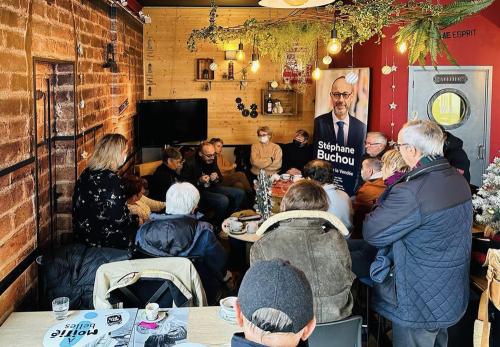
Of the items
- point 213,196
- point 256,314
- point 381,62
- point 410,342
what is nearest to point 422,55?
point 381,62

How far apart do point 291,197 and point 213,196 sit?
14.0 feet

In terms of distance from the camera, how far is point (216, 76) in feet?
29.3

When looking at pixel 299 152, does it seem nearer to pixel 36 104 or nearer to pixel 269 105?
pixel 269 105

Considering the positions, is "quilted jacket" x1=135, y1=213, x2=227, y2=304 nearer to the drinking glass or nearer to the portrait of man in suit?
the drinking glass

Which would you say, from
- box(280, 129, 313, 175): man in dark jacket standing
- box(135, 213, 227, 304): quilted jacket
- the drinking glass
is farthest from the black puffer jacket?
box(280, 129, 313, 175): man in dark jacket standing

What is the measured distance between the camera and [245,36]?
21.8 ft

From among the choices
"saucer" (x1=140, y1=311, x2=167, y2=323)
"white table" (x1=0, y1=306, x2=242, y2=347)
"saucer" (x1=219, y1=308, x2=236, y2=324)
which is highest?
"saucer" (x1=140, y1=311, x2=167, y2=323)

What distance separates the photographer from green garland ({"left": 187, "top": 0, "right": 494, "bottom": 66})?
4492mm

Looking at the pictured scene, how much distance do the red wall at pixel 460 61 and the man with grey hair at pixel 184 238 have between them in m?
3.57

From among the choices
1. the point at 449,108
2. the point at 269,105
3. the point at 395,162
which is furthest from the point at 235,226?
the point at 269,105

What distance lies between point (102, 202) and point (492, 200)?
7.96ft

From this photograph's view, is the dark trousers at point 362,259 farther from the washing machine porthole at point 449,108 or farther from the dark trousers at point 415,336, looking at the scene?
the washing machine porthole at point 449,108

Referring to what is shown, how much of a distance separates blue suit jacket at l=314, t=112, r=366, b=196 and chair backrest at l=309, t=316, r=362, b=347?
4675 mm

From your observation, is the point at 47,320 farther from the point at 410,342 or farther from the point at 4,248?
the point at 410,342
